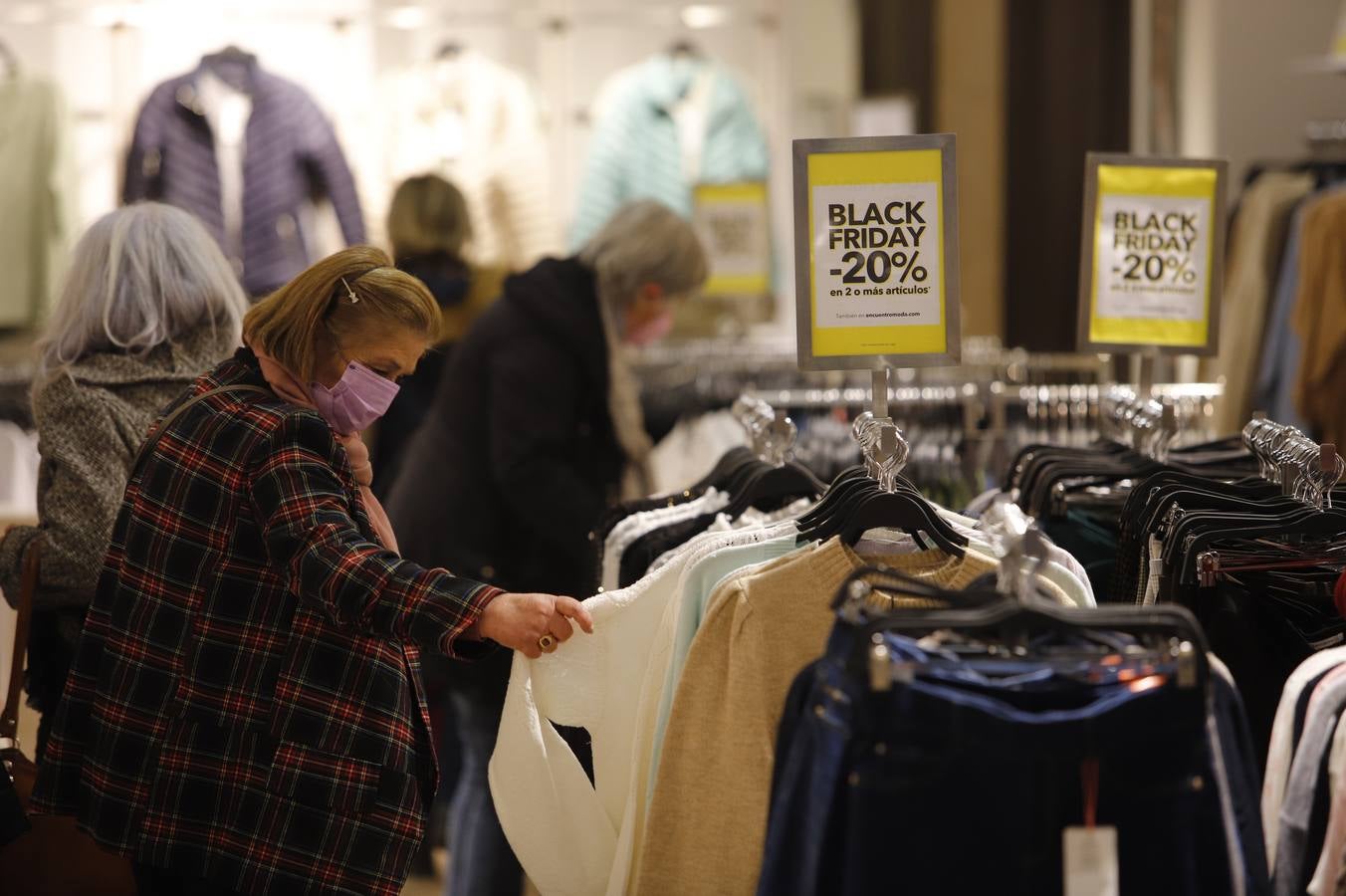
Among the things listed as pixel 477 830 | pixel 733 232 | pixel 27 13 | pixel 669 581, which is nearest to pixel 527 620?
pixel 669 581

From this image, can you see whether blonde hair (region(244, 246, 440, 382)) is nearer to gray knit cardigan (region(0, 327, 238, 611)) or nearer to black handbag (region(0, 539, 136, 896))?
gray knit cardigan (region(0, 327, 238, 611))

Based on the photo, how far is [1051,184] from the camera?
7.01 meters

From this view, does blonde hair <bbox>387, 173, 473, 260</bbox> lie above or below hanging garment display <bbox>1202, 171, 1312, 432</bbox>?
above

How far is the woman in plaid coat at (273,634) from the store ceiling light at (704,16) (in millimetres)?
4672

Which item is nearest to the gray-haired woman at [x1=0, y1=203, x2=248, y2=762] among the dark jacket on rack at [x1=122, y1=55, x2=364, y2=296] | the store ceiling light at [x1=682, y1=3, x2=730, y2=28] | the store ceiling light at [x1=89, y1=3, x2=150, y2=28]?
the dark jacket on rack at [x1=122, y1=55, x2=364, y2=296]

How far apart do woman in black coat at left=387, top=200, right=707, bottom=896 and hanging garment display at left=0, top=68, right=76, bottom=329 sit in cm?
278

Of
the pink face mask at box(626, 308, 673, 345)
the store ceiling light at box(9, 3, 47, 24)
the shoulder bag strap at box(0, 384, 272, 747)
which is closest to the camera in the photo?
the shoulder bag strap at box(0, 384, 272, 747)

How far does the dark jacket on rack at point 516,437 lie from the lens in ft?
10.4

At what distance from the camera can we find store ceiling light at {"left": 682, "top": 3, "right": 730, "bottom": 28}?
21.1ft

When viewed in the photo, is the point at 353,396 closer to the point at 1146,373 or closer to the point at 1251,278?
the point at 1146,373

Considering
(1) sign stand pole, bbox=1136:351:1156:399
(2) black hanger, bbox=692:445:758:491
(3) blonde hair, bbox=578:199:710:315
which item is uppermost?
(3) blonde hair, bbox=578:199:710:315

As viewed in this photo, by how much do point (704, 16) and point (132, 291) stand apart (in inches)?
174

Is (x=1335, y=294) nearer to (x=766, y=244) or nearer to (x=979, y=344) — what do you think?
(x=979, y=344)

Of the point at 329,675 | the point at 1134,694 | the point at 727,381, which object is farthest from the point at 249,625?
the point at 727,381
